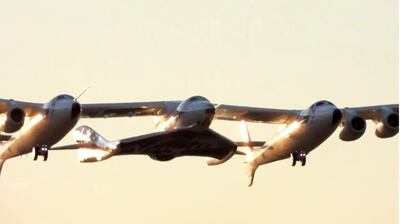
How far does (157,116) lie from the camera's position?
97188 millimetres

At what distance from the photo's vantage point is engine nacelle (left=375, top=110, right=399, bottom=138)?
10231 centimetres

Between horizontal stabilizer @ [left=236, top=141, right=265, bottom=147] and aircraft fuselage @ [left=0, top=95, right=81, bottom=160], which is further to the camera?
horizontal stabilizer @ [left=236, top=141, right=265, bottom=147]

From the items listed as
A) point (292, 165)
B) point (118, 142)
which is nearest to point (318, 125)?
point (292, 165)

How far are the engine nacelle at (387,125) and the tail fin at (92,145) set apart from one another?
1878cm

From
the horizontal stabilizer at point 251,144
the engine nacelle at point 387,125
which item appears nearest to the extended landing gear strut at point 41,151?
the horizontal stabilizer at point 251,144

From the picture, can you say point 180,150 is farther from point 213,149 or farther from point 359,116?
point 359,116

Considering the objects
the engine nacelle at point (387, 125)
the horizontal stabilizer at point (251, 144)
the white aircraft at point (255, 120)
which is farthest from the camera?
the engine nacelle at point (387, 125)

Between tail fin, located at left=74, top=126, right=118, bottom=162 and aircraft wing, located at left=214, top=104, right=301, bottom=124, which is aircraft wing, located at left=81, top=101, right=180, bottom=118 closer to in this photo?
tail fin, located at left=74, top=126, right=118, bottom=162

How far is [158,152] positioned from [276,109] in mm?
10506

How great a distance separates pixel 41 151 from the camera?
92.8m

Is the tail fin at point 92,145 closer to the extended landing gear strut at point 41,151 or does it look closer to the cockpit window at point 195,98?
the extended landing gear strut at point 41,151

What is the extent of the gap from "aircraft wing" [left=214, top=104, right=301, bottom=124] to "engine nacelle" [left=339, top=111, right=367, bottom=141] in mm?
4116

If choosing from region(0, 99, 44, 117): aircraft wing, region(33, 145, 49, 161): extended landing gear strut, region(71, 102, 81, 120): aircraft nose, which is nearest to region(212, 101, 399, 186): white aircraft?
region(71, 102, 81, 120): aircraft nose

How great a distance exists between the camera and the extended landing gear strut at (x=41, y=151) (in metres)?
92.5
